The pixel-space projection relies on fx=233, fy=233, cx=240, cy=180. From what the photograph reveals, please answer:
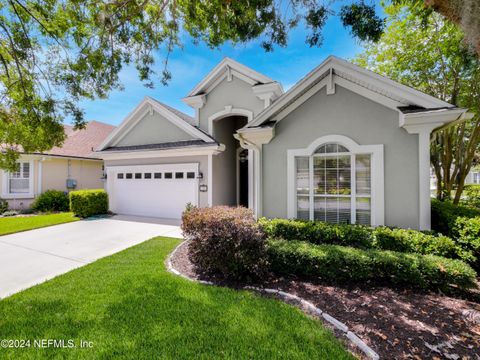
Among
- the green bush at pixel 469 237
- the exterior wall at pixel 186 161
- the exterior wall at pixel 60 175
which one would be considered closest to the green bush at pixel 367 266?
the green bush at pixel 469 237

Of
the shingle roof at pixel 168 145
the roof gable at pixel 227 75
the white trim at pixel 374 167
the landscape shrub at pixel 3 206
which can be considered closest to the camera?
the white trim at pixel 374 167

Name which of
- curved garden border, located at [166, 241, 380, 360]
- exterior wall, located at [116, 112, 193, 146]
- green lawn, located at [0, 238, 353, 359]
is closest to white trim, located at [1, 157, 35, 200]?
exterior wall, located at [116, 112, 193, 146]

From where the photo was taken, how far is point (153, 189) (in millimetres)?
12844

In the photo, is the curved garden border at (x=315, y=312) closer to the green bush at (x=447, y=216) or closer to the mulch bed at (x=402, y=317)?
the mulch bed at (x=402, y=317)

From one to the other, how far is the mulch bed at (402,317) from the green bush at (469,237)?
1.64m

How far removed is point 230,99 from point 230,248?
9.02m

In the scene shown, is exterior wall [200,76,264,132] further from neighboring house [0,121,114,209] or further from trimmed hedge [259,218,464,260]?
neighboring house [0,121,114,209]

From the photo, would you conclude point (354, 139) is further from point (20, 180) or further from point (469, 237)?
point (20, 180)

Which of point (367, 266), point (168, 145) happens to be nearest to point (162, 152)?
point (168, 145)

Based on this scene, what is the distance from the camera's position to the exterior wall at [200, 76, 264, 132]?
37.7 ft

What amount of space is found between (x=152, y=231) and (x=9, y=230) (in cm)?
575

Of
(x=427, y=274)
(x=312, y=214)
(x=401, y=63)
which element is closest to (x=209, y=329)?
(x=427, y=274)

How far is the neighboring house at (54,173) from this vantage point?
1526 cm

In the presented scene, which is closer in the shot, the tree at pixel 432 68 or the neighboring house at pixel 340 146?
the neighboring house at pixel 340 146
